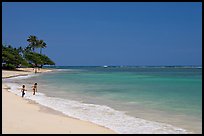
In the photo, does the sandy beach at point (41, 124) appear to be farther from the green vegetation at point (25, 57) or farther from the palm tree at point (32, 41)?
the palm tree at point (32, 41)

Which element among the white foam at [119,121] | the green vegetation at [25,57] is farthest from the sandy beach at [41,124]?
the green vegetation at [25,57]

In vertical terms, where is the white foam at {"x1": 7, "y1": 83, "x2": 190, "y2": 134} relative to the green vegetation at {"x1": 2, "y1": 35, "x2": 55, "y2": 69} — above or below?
below

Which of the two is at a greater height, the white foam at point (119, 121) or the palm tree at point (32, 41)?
the palm tree at point (32, 41)

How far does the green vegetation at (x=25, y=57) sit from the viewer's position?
69750 mm

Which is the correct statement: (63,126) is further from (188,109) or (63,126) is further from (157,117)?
(188,109)

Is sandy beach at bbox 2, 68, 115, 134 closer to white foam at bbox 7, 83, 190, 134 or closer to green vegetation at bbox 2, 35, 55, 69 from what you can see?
white foam at bbox 7, 83, 190, 134

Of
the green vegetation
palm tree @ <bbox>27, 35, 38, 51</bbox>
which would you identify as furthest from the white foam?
palm tree @ <bbox>27, 35, 38, 51</bbox>

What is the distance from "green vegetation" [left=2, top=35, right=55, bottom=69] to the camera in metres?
69.8

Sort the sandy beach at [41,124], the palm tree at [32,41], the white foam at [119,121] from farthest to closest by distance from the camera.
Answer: the palm tree at [32,41]
the white foam at [119,121]
the sandy beach at [41,124]

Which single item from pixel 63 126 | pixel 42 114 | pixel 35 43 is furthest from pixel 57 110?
pixel 35 43

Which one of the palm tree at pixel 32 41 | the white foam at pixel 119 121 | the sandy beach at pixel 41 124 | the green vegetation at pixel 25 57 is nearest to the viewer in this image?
the sandy beach at pixel 41 124

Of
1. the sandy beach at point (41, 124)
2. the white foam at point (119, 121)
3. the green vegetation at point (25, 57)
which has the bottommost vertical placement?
the white foam at point (119, 121)

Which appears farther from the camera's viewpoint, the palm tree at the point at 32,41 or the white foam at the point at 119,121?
the palm tree at the point at 32,41

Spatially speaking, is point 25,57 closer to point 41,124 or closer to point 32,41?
point 32,41
